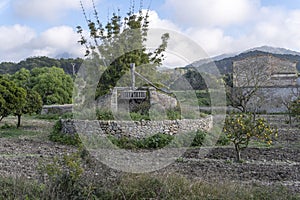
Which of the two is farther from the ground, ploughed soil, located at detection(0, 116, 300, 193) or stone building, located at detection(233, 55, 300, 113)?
stone building, located at detection(233, 55, 300, 113)

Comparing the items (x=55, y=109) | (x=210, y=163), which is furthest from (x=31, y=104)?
(x=210, y=163)

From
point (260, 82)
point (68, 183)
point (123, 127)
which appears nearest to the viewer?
point (68, 183)

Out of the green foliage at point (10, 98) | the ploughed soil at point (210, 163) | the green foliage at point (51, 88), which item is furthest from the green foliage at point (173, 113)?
the green foliage at point (51, 88)

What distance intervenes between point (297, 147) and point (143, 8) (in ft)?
34.7

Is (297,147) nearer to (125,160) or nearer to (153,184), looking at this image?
(125,160)

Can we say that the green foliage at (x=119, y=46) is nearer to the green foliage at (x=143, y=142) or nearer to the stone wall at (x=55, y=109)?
the green foliage at (x=143, y=142)

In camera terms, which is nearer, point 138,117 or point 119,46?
point 138,117

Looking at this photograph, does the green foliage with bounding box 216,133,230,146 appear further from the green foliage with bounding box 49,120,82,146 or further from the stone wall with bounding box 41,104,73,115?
the stone wall with bounding box 41,104,73,115

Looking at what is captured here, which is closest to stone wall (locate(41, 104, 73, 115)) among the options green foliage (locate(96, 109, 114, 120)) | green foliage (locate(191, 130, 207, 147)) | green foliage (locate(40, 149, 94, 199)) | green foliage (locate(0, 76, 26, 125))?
green foliage (locate(0, 76, 26, 125))

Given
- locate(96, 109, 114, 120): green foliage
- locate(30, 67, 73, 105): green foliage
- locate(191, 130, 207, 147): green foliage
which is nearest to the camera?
locate(191, 130, 207, 147): green foliage

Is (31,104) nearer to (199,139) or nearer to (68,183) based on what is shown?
(199,139)

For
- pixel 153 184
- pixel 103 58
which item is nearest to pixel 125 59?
pixel 103 58

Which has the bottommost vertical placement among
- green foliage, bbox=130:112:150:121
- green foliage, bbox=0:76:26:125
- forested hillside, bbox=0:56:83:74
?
green foliage, bbox=130:112:150:121

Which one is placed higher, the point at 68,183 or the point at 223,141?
the point at 68,183
